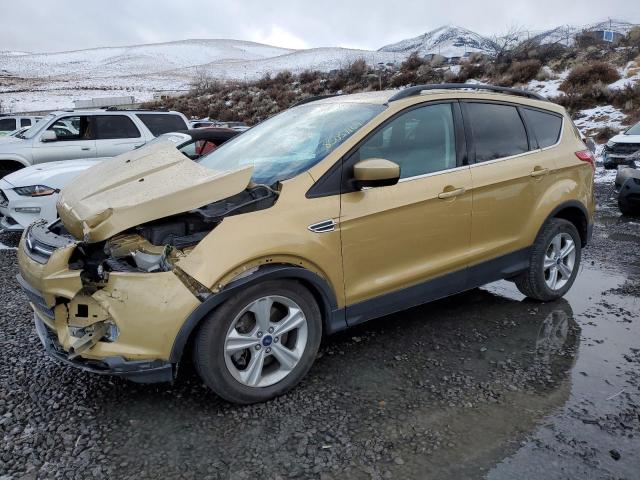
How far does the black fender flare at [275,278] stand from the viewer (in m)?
2.73

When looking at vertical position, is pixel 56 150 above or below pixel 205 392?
above

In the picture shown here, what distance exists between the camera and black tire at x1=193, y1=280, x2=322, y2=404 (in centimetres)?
281

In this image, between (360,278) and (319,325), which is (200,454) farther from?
(360,278)

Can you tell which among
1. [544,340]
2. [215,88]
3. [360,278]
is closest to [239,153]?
[360,278]

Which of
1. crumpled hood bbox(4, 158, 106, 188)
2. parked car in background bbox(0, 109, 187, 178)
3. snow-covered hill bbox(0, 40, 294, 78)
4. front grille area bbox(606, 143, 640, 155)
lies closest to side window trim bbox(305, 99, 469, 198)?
crumpled hood bbox(4, 158, 106, 188)

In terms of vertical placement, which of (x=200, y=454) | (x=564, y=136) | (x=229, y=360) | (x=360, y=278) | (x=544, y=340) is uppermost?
(x=564, y=136)

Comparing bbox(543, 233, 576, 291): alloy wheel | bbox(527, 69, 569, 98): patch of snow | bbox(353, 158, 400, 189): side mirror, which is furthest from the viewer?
bbox(527, 69, 569, 98): patch of snow

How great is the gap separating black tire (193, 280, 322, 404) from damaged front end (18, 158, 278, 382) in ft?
0.50

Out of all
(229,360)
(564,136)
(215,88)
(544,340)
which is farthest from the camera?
(215,88)

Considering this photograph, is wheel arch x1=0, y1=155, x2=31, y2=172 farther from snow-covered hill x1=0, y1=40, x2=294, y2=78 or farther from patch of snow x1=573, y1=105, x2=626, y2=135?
snow-covered hill x1=0, y1=40, x2=294, y2=78

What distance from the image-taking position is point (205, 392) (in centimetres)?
319

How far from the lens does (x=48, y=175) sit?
6.59m

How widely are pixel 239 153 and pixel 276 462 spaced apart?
2243mm

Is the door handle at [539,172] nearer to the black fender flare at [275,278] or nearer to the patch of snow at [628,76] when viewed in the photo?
the black fender flare at [275,278]
